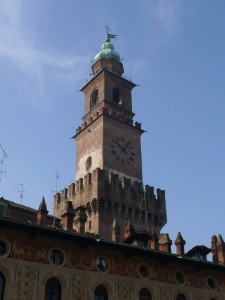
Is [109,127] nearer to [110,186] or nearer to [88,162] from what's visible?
[88,162]

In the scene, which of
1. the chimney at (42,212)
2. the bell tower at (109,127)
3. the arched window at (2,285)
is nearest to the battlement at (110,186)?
the bell tower at (109,127)

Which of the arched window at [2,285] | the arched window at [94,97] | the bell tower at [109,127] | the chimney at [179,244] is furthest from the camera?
the arched window at [94,97]

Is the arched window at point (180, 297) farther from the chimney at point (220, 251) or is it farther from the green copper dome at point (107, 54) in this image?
the green copper dome at point (107, 54)

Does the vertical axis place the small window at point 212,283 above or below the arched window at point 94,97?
below

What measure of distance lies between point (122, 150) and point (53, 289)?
27.0 meters

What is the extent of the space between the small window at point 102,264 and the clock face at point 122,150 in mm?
23412

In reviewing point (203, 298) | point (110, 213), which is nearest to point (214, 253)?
point (203, 298)

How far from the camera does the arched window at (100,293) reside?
70.8ft

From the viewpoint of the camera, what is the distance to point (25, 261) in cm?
2008

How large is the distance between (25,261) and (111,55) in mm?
37606

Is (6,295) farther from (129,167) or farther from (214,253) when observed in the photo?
(129,167)

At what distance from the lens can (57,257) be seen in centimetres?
2111

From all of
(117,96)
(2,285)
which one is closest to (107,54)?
(117,96)

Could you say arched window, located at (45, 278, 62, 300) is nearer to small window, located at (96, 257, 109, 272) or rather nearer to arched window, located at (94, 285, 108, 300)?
arched window, located at (94, 285, 108, 300)
